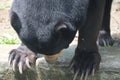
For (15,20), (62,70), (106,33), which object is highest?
(15,20)

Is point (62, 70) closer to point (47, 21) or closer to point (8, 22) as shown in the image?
point (47, 21)

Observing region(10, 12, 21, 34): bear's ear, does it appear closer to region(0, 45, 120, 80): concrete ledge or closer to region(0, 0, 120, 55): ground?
region(0, 45, 120, 80): concrete ledge

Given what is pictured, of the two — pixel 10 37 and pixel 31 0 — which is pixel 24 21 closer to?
pixel 31 0

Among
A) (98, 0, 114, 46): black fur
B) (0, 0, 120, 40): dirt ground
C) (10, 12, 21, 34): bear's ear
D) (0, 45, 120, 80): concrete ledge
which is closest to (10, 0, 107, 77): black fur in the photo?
(10, 12, 21, 34): bear's ear

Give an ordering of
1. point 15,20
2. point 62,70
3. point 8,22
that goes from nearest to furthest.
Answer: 1. point 15,20
2. point 62,70
3. point 8,22

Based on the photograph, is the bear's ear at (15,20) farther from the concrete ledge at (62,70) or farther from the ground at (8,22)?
the ground at (8,22)

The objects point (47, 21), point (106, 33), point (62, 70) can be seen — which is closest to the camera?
point (47, 21)

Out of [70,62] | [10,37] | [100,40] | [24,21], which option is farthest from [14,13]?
[10,37]

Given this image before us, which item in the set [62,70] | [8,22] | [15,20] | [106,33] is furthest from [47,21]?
[8,22]

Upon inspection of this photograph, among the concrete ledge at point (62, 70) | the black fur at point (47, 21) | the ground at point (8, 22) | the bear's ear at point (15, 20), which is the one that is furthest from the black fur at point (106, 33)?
the bear's ear at point (15, 20)

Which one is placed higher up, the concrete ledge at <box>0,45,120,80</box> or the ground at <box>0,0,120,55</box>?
the concrete ledge at <box>0,45,120,80</box>

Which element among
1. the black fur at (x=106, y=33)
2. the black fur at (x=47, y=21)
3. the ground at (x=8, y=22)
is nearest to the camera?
Answer: the black fur at (x=47, y=21)

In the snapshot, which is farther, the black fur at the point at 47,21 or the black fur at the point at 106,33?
the black fur at the point at 106,33

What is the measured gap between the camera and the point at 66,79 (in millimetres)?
3541
